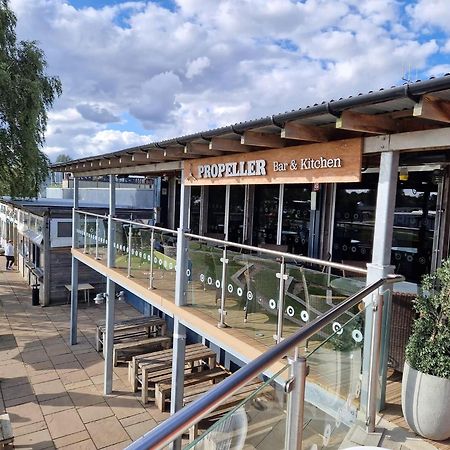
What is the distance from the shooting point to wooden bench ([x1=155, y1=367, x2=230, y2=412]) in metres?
8.02

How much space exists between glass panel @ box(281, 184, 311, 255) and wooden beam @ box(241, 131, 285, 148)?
368 centimetres

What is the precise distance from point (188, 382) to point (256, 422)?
6857mm

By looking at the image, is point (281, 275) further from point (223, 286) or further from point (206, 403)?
point (206, 403)

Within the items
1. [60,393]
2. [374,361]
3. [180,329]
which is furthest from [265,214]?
[374,361]

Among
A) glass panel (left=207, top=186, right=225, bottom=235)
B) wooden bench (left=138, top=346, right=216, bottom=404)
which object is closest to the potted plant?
wooden bench (left=138, top=346, right=216, bottom=404)

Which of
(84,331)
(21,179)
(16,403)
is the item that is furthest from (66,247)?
(16,403)

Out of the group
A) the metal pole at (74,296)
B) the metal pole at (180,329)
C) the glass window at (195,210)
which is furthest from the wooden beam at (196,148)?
the metal pole at (74,296)

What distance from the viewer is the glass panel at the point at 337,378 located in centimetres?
229

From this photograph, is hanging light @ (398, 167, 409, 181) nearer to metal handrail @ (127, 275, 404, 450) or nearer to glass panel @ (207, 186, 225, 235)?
glass panel @ (207, 186, 225, 235)

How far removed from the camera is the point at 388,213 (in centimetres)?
344

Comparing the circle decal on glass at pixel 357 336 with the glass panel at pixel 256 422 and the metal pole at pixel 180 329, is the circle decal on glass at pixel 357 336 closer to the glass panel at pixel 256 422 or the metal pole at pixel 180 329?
the glass panel at pixel 256 422

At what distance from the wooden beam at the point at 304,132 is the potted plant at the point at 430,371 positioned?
180 cm

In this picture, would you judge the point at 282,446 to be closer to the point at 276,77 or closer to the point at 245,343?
the point at 245,343

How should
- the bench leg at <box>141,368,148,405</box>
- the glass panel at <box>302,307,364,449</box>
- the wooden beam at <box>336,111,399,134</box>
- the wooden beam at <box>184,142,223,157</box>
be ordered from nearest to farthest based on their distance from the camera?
the glass panel at <box>302,307,364,449</box> → the wooden beam at <box>336,111,399,134</box> → the wooden beam at <box>184,142,223,157</box> → the bench leg at <box>141,368,148,405</box>
